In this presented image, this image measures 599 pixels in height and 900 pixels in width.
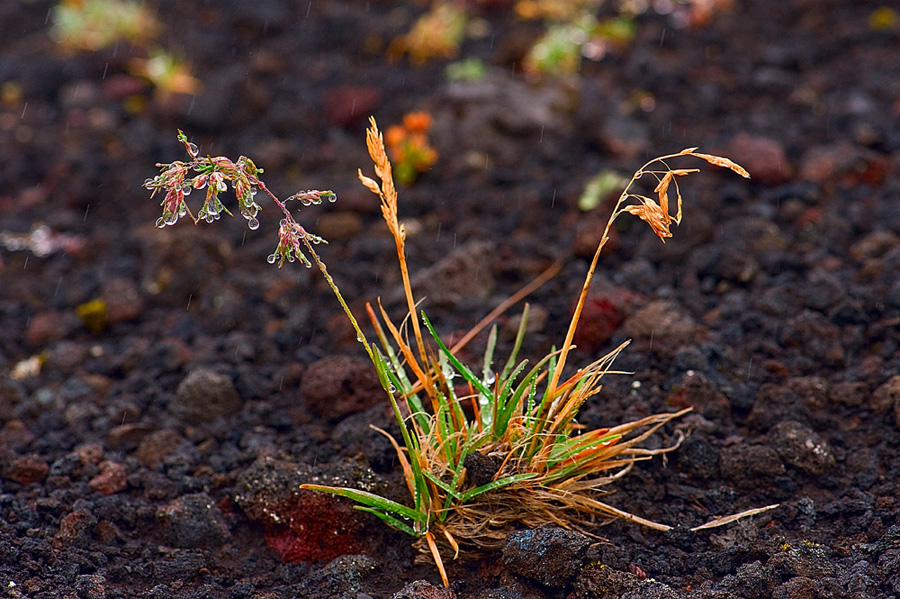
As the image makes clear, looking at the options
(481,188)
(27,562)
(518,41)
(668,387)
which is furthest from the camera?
(518,41)

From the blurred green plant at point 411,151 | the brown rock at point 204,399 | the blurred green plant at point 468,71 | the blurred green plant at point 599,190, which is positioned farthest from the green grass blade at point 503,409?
the blurred green plant at point 468,71

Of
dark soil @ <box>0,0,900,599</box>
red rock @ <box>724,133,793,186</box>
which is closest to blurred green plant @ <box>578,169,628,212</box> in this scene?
dark soil @ <box>0,0,900,599</box>

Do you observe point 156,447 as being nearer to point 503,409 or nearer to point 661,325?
point 503,409

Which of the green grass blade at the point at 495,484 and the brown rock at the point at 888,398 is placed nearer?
the green grass blade at the point at 495,484

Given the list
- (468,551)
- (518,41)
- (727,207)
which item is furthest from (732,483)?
(518,41)

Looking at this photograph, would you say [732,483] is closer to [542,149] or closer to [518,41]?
[542,149]

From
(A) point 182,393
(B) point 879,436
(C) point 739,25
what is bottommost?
(B) point 879,436

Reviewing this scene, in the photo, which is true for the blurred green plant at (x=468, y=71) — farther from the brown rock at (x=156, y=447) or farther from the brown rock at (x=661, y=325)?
the brown rock at (x=156, y=447)

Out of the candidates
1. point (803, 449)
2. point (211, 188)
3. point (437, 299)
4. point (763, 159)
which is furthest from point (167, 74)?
point (803, 449)
